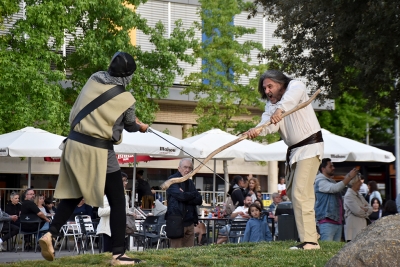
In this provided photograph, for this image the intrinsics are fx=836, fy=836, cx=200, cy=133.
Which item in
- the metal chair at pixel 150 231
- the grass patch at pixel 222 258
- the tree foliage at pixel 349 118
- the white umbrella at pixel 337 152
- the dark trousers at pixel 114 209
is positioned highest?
the tree foliage at pixel 349 118

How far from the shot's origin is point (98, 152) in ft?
24.0

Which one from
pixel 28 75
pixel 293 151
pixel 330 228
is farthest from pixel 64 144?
pixel 28 75

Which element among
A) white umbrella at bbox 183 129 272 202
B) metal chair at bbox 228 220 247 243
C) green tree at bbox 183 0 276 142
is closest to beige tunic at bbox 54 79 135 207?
metal chair at bbox 228 220 247 243

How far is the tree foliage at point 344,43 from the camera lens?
1566 cm

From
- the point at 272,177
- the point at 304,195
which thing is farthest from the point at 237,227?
the point at 272,177

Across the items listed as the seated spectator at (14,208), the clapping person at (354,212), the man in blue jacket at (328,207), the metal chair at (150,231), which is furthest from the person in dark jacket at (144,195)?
the man in blue jacket at (328,207)

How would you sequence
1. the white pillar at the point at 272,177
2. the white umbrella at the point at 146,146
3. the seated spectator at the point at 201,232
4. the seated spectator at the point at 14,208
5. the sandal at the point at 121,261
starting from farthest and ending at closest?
the white pillar at the point at 272,177
the seated spectator at the point at 14,208
the white umbrella at the point at 146,146
the seated spectator at the point at 201,232
the sandal at the point at 121,261

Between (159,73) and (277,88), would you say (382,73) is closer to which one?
(277,88)

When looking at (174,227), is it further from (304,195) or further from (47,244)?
(47,244)

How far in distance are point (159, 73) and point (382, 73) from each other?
14.0 meters

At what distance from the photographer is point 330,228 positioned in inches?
539

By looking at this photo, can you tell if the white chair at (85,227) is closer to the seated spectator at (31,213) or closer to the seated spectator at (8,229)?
the seated spectator at (31,213)

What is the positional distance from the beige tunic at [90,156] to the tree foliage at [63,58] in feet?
59.8

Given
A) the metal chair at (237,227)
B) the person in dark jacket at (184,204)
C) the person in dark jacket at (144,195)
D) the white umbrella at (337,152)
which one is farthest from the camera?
the person in dark jacket at (144,195)
